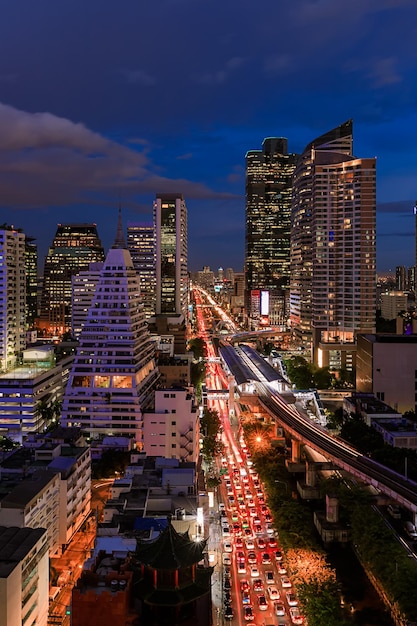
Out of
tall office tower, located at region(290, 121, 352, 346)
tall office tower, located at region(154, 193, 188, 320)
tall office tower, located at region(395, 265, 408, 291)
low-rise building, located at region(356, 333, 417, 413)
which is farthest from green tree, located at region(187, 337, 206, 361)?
tall office tower, located at region(395, 265, 408, 291)

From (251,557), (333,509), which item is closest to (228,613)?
(251,557)

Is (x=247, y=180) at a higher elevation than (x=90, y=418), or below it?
higher

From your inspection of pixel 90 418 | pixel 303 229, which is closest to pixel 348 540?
pixel 90 418

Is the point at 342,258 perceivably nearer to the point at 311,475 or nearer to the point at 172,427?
the point at 311,475

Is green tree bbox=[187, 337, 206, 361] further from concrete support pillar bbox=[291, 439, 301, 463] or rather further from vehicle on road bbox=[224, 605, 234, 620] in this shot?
vehicle on road bbox=[224, 605, 234, 620]

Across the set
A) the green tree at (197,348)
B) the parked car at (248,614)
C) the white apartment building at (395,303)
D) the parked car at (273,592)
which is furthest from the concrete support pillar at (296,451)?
the white apartment building at (395,303)

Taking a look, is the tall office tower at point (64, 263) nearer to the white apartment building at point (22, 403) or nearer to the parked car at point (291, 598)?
the white apartment building at point (22, 403)

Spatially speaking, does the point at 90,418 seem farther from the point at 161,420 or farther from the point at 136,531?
the point at 136,531
